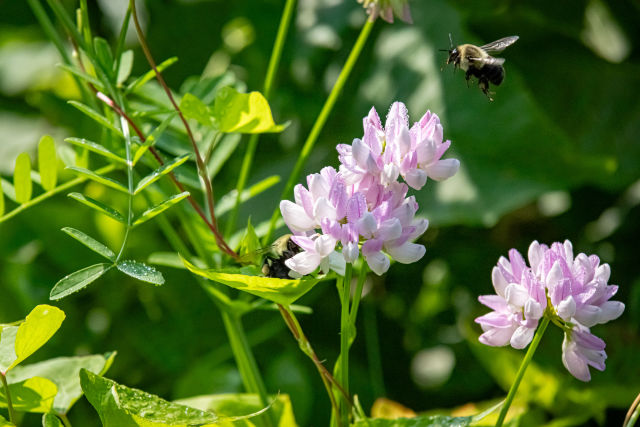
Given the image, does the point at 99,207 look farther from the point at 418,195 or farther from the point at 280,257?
the point at 418,195

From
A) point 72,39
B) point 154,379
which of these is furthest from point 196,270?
point 154,379

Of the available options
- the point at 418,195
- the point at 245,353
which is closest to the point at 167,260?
the point at 245,353

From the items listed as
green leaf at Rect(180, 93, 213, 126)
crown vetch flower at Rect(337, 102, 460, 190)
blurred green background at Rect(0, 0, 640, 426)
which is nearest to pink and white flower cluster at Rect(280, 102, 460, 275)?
crown vetch flower at Rect(337, 102, 460, 190)

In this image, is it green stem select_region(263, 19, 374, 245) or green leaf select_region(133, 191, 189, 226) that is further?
green stem select_region(263, 19, 374, 245)

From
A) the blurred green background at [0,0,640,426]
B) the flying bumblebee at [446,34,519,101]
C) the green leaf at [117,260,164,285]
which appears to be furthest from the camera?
the blurred green background at [0,0,640,426]

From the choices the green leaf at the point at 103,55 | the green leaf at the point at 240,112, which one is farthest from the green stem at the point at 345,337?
the green leaf at the point at 103,55

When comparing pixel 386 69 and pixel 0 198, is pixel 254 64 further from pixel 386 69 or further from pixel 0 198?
pixel 0 198

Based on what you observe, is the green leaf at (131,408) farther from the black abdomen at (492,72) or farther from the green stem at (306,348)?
the black abdomen at (492,72)

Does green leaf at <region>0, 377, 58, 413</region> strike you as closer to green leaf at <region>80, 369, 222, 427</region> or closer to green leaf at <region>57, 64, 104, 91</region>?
green leaf at <region>80, 369, 222, 427</region>
